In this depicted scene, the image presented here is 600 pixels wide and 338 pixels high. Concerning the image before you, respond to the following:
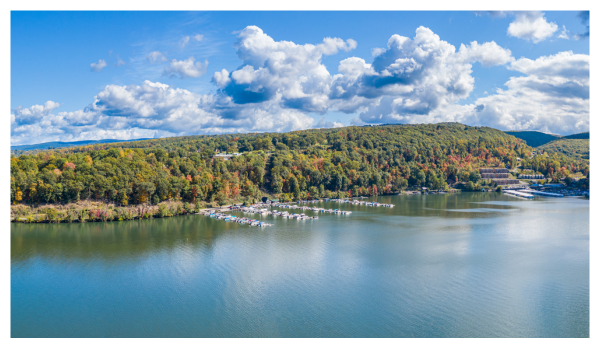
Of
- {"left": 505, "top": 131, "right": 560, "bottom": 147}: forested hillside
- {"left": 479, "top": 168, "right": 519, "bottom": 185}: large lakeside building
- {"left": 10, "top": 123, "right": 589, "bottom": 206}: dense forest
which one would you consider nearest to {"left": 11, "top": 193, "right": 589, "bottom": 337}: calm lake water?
{"left": 10, "top": 123, "right": 589, "bottom": 206}: dense forest

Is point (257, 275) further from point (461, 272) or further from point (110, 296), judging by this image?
point (461, 272)

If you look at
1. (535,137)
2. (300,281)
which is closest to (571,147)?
(535,137)

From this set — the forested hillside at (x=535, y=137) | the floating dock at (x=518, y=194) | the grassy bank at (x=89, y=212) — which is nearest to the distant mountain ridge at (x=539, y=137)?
the forested hillside at (x=535, y=137)

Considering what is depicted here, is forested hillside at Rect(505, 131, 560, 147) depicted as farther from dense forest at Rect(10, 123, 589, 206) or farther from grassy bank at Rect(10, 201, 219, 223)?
grassy bank at Rect(10, 201, 219, 223)

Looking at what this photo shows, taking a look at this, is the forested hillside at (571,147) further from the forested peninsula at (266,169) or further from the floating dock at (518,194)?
the floating dock at (518,194)

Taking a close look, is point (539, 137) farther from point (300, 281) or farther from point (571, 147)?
point (300, 281)

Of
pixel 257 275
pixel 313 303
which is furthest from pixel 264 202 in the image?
pixel 313 303
